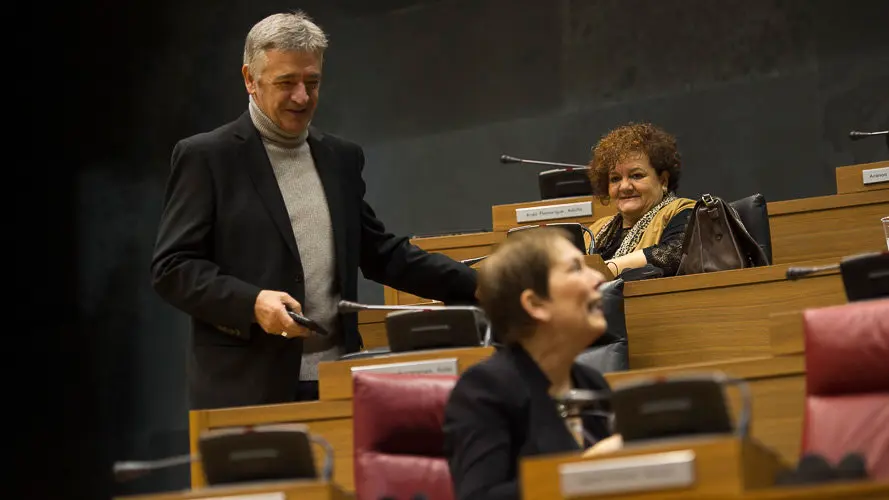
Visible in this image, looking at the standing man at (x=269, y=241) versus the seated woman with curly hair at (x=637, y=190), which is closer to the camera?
the standing man at (x=269, y=241)

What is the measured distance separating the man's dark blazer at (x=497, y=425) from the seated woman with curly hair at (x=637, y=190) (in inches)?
62.7

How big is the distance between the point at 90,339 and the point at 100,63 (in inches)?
42.9

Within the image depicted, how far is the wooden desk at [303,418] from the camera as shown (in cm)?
219

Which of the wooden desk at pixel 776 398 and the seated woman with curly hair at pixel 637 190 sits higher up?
the seated woman with curly hair at pixel 637 190

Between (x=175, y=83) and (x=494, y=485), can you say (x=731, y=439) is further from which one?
(x=175, y=83)

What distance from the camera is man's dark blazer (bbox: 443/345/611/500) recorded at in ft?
5.03

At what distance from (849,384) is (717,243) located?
1.23m

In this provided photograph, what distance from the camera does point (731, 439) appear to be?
3.89ft

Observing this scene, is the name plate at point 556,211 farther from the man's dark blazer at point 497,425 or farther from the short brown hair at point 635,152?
the man's dark blazer at point 497,425

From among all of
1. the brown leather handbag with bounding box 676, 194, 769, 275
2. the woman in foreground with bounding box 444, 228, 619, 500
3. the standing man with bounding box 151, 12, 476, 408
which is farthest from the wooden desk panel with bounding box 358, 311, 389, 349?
the woman in foreground with bounding box 444, 228, 619, 500

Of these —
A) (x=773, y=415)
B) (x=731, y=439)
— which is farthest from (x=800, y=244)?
(x=731, y=439)

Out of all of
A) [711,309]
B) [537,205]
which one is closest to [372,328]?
[711,309]

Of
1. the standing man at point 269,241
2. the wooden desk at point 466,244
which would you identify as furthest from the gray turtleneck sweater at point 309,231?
the wooden desk at point 466,244

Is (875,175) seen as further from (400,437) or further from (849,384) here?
(400,437)
